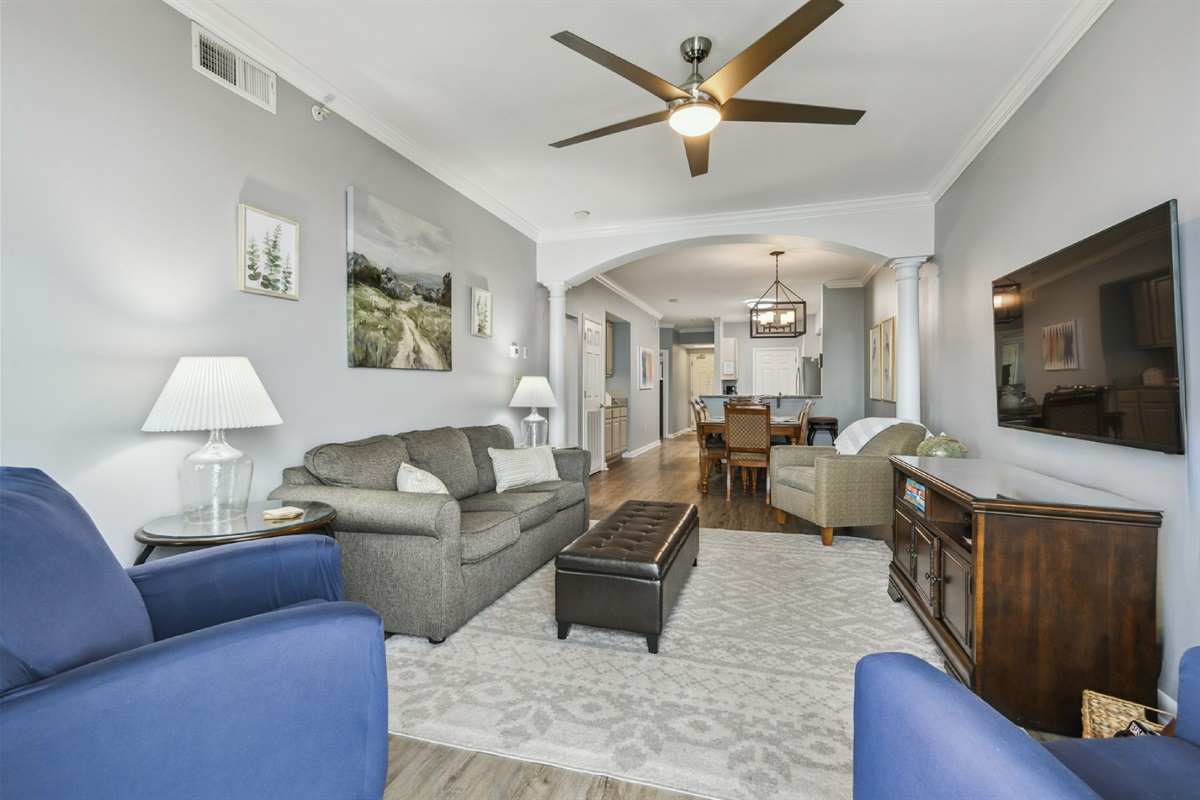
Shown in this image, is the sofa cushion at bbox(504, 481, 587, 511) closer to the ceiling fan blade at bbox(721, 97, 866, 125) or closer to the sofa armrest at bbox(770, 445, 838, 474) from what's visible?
the sofa armrest at bbox(770, 445, 838, 474)

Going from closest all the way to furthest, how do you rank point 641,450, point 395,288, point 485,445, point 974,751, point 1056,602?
1. point 974,751
2. point 1056,602
3. point 395,288
4. point 485,445
5. point 641,450

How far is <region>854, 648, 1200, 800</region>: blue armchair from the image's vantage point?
67 cm

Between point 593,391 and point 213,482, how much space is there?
5.77 m

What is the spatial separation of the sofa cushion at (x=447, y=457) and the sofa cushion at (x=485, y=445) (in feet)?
0.25

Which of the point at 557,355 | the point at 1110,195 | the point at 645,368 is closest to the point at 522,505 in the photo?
the point at 557,355

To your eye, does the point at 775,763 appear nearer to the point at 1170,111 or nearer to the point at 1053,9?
the point at 1170,111

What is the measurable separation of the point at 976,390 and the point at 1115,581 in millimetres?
2088

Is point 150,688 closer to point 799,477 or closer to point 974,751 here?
point 974,751

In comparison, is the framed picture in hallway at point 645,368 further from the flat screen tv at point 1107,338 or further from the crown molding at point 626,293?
the flat screen tv at point 1107,338

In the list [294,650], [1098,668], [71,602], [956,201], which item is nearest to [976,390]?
[956,201]

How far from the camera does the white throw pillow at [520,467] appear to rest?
372 centimetres

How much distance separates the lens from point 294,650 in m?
1.07

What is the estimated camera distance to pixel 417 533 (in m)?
2.35

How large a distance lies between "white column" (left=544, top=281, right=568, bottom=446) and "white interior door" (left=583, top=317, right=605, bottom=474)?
1453mm
